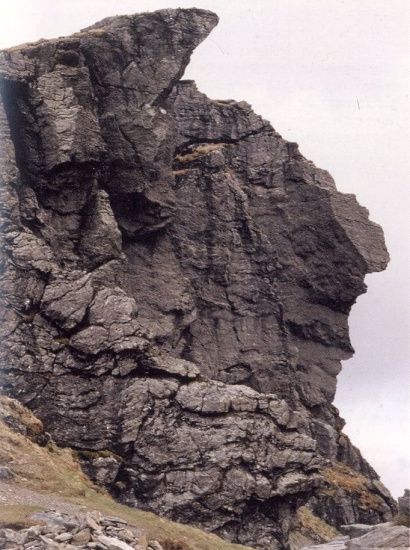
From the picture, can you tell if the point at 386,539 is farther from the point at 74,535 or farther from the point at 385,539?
the point at 74,535

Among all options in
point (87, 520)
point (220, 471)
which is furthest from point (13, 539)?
point (220, 471)

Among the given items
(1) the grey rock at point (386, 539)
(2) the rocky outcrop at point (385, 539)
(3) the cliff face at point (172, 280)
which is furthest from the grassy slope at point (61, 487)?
(1) the grey rock at point (386, 539)

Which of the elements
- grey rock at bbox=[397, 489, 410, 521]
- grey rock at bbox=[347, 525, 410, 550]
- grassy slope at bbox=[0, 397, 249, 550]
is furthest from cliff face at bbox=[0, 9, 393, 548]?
grey rock at bbox=[347, 525, 410, 550]

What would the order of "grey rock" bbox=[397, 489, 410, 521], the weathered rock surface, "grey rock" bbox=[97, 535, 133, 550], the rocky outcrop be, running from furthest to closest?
"grey rock" bbox=[397, 489, 410, 521] < the rocky outcrop < "grey rock" bbox=[97, 535, 133, 550] < the weathered rock surface

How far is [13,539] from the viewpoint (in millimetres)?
27141

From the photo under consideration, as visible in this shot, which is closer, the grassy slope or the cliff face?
the grassy slope

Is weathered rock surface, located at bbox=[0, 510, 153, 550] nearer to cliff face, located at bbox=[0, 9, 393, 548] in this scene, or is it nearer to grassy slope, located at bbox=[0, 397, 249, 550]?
grassy slope, located at bbox=[0, 397, 249, 550]

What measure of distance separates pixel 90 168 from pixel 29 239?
903cm

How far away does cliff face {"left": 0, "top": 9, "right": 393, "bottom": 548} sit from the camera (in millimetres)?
48094

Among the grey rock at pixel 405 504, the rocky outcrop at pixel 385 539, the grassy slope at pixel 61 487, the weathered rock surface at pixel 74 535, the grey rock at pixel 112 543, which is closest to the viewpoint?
the weathered rock surface at pixel 74 535

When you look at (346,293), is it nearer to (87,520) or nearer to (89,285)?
(89,285)

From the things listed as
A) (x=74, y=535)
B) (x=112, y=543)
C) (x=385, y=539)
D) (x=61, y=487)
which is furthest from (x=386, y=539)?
(x=61, y=487)

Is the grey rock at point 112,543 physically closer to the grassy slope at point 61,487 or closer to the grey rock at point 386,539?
the grassy slope at point 61,487

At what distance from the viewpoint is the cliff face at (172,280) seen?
4809 cm
